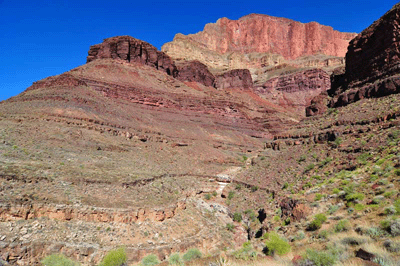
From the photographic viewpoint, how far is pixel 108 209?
45.5ft

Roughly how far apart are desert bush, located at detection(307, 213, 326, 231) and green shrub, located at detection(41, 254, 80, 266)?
31.4 ft

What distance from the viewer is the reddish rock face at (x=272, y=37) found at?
169m

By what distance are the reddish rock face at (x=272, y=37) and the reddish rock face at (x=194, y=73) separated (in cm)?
7099

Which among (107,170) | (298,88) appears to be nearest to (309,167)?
(107,170)

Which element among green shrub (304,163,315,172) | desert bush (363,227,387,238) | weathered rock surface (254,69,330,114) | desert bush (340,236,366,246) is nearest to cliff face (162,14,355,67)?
weathered rock surface (254,69,330,114)

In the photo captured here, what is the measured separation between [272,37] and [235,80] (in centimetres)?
8260

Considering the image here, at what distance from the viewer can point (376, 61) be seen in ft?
102

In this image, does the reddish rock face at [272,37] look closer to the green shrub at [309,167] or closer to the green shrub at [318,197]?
the green shrub at [309,167]

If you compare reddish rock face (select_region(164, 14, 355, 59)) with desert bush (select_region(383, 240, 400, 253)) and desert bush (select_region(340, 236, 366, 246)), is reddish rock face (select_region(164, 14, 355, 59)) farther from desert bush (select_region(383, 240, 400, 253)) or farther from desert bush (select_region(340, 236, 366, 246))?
desert bush (select_region(383, 240, 400, 253))

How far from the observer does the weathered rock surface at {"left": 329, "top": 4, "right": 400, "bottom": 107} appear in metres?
27.5

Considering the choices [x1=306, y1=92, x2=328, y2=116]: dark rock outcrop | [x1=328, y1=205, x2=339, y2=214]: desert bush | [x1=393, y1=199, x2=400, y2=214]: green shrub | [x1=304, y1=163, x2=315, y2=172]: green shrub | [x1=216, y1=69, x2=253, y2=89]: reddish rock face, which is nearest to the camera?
[x1=393, y1=199, x2=400, y2=214]: green shrub

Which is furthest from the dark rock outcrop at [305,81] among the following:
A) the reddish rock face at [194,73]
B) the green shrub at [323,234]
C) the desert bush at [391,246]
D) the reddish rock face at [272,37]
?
the desert bush at [391,246]

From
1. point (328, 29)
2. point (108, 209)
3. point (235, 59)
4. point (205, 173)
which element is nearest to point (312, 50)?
point (328, 29)

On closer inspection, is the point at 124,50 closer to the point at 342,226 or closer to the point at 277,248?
the point at 277,248
